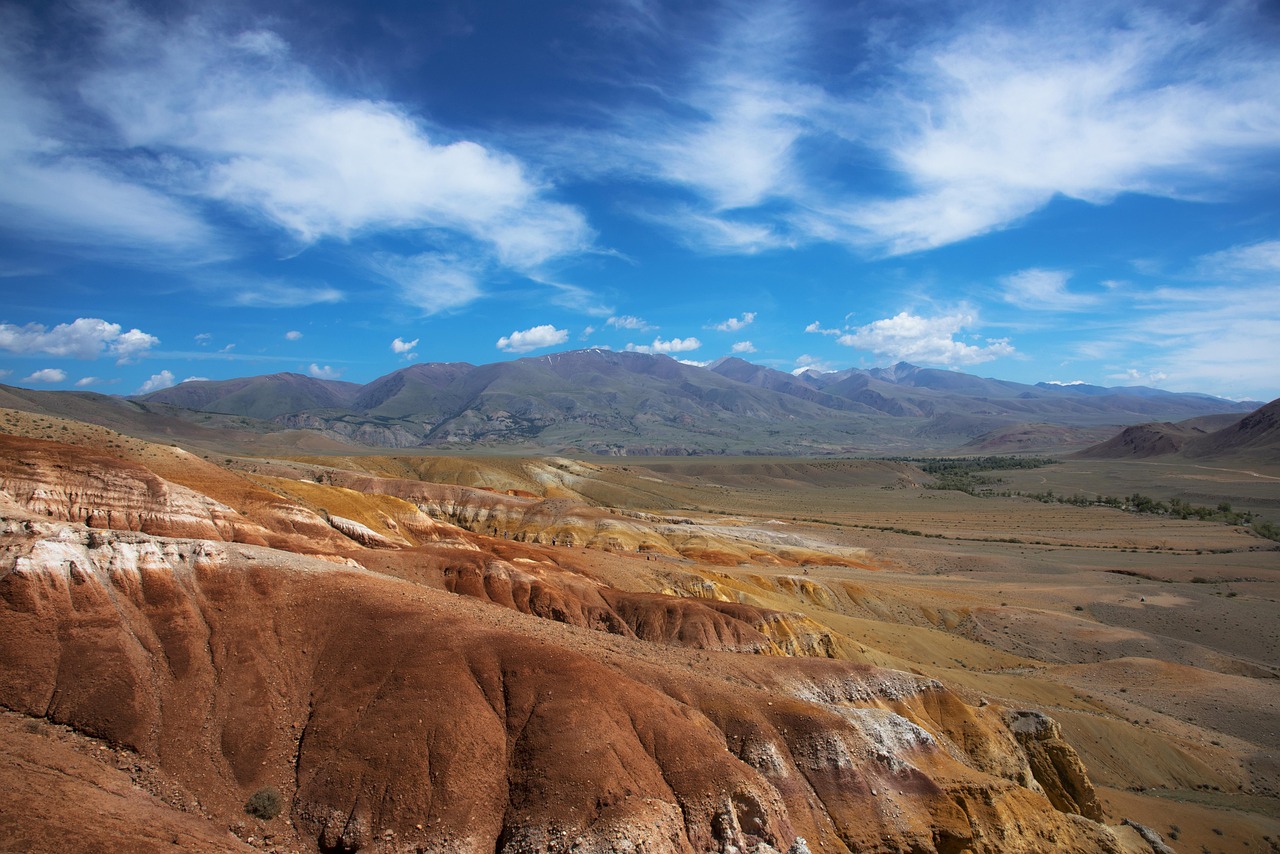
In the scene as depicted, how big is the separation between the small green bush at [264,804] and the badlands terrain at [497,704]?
0.09 meters

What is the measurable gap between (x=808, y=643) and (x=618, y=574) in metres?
17.0

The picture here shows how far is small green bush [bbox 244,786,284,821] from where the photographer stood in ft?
57.5

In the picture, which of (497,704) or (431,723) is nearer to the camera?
(431,723)

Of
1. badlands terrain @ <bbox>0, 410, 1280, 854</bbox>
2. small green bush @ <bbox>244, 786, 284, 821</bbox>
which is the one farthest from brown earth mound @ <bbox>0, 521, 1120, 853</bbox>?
small green bush @ <bbox>244, 786, 284, 821</bbox>

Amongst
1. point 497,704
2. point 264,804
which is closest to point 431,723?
point 497,704

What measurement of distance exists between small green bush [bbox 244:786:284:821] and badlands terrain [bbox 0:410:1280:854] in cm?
9

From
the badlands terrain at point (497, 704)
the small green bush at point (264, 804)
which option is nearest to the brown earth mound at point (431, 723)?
the badlands terrain at point (497, 704)

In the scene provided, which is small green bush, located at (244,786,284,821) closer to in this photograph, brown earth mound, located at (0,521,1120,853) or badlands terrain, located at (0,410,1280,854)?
badlands terrain, located at (0,410,1280,854)

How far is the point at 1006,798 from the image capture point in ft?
79.4

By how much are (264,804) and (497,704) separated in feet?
21.6

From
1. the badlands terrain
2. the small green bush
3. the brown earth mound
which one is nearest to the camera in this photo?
the small green bush

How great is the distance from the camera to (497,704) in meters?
21.0

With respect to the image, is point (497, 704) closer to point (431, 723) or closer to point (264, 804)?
point (431, 723)

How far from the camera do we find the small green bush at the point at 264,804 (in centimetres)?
1752
